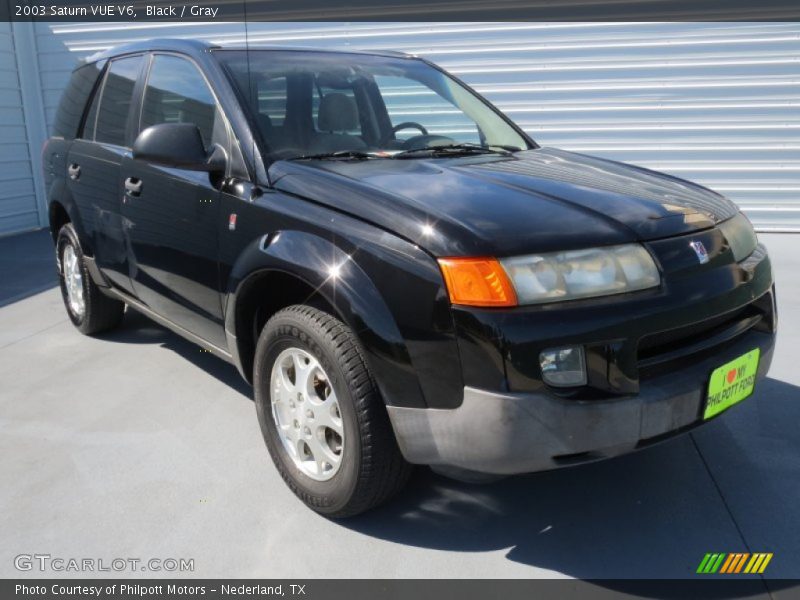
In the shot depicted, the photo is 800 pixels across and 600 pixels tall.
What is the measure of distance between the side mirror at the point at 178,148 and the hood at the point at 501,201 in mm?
319

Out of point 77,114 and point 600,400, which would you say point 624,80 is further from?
point 600,400

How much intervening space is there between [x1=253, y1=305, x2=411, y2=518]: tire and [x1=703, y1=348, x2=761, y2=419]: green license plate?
0.98 m

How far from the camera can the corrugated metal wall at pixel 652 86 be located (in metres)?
7.49

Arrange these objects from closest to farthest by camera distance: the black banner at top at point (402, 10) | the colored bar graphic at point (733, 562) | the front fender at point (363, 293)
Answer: the front fender at point (363, 293)
the colored bar graphic at point (733, 562)
the black banner at top at point (402, 10)

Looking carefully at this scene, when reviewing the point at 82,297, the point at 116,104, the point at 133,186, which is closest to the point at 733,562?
the point at 133,186

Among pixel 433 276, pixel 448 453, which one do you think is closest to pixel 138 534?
pixel 448 453

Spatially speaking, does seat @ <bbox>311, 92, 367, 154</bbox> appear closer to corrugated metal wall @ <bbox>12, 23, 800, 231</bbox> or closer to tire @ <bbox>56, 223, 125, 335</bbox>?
tire @ <bbox>56, 223, 125, 335</bbox>

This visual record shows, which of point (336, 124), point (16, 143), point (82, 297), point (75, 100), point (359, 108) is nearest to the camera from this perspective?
point (336, 124)

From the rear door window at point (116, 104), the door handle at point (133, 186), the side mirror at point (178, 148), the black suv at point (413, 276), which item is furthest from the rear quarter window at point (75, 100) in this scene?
the side mirror at point (178, 148)

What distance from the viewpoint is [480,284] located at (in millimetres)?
1986

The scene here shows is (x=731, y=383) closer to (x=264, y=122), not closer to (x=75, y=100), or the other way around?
(x=264, y=122)

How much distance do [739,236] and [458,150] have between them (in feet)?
3.83

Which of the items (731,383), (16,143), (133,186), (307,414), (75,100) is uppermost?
(75,100)

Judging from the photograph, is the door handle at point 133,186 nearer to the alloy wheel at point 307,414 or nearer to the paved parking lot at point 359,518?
the paved parking lot at point 359,518
